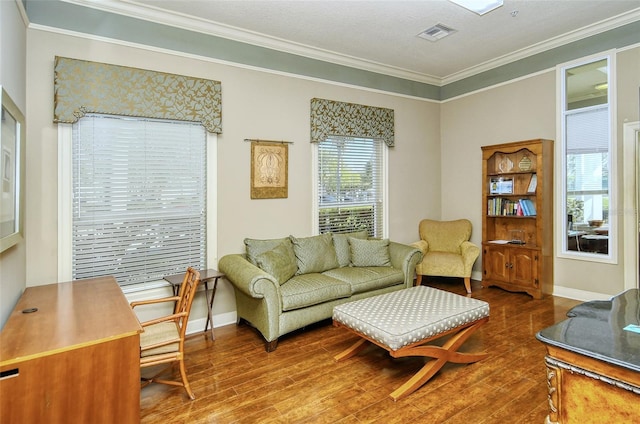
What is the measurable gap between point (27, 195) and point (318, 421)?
2890 millimetres

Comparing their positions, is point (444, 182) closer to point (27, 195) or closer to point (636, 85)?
point (636, 85)

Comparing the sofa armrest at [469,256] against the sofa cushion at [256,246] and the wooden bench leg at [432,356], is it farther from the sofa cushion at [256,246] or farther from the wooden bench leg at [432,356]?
the sofa cushion at [256,246]

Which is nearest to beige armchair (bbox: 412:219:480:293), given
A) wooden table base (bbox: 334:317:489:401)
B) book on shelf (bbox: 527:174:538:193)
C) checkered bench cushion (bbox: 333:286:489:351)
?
book on shelf (bbox: 527:174:538:193)

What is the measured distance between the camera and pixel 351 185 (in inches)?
193

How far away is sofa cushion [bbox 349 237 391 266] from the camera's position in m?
4.30

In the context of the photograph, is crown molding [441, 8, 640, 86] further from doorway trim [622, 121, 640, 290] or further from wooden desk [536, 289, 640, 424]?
wooden desk [536, 289, 640, 424]

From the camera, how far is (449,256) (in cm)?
502

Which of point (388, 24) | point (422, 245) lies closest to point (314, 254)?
point (422, 245)

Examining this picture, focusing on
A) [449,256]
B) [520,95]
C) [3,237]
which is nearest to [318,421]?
[3,237]

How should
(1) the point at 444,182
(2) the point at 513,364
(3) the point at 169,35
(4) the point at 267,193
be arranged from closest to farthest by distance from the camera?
1. (2) the point at 513,364
2. (3) the point at 169,35
3. (4) the point at 267,193
4. (1) the point at 444,182

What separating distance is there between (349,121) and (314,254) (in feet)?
6.29

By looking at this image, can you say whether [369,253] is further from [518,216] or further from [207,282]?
[518,216]

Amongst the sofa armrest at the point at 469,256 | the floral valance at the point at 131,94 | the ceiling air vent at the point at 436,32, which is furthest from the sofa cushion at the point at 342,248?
the ceiling air vent at the point at 436,32

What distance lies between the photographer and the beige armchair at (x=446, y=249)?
482cm
